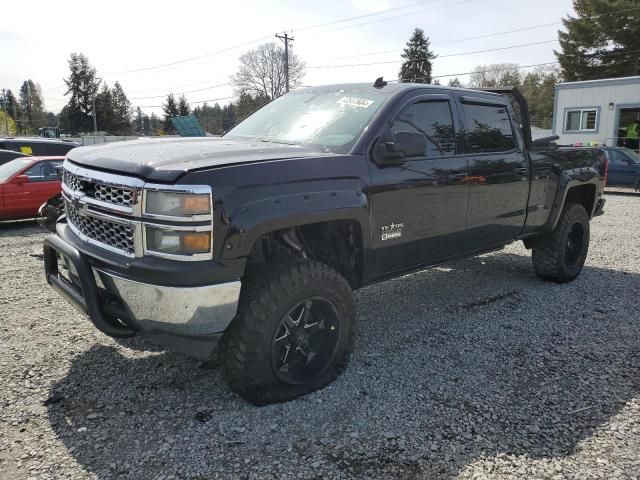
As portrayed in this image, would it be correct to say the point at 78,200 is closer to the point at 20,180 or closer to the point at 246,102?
the point at 20,180

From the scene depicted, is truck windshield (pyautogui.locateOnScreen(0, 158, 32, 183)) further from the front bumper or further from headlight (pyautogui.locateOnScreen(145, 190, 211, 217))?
headlight (pyautogui.locateOnScreen(145, 190, 211, 217))

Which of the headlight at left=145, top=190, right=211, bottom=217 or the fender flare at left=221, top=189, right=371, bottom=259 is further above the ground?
the headlight at left=145, top=190, right=211, bottom=217

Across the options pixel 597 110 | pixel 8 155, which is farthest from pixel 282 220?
pixel 597 110

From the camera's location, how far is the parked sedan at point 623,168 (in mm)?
15805

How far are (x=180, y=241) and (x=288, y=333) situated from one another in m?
0.90

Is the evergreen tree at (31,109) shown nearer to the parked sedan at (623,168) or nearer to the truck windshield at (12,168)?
the truck windshield at (12,168)

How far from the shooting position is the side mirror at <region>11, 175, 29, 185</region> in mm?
9156

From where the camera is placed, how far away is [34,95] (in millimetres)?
114000

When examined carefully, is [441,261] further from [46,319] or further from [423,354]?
[46,319]

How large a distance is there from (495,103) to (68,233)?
3714mm

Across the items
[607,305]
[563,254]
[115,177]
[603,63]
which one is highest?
[603,63]

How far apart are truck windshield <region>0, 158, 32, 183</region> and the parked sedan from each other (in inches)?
→ 635

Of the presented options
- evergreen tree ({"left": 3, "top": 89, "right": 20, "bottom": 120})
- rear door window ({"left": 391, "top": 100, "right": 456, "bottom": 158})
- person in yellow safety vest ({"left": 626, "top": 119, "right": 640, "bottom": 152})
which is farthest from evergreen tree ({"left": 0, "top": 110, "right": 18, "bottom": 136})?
rear door window ({"left": 391, "top": 100, "right": 456, "bottom": 158})

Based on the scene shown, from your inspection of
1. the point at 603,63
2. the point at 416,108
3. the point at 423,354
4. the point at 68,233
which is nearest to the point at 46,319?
the point at 68,233
